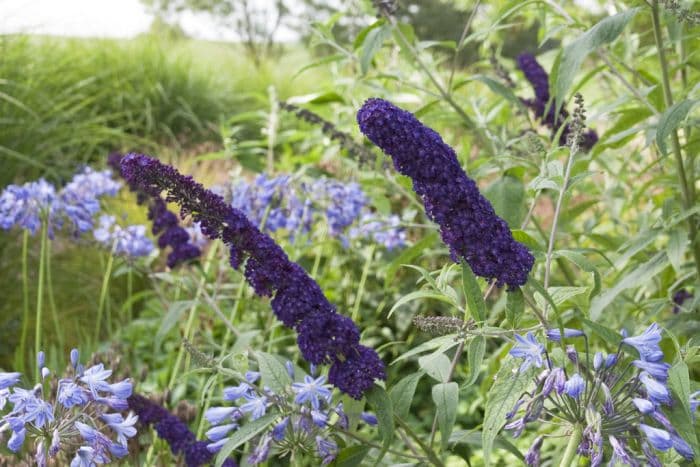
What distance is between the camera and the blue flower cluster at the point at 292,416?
149 centimetres

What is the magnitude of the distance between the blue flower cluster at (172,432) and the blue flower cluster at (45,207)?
1102 mm

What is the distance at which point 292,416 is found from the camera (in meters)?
1.57

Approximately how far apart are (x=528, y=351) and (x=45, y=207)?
2063mm

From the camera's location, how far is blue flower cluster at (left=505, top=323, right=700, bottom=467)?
1.21 meters

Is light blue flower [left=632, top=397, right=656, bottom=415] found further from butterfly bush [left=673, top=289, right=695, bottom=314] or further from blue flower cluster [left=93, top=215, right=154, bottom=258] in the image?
blue flower cluster [left=93, top=215, right=154, bottom=258]

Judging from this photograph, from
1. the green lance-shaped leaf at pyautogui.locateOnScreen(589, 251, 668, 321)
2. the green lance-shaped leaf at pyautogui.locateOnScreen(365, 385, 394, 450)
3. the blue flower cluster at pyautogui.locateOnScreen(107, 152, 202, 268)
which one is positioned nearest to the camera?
the green lance-shaped leaf at pyautogui.locateOnScreen(365, 385, 394, 450)

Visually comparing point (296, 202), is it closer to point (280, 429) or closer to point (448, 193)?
point (280, 429)

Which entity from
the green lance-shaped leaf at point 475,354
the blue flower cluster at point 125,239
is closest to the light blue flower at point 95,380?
the green lance-shaped leaf at point 475,354

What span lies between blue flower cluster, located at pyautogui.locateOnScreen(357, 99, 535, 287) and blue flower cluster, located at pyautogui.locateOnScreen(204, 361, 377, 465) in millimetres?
464

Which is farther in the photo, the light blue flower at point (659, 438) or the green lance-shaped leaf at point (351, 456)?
the green lance-shaped leaf at point (351, 456)

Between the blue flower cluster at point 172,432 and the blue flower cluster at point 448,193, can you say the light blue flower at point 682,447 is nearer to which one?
the blue flower cluster at point 448,193

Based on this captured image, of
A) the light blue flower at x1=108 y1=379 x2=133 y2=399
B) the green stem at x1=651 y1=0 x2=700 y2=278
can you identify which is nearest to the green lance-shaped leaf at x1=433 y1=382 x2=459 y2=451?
the light blue flower at x1=108 y1=379 x2=133 y2=399

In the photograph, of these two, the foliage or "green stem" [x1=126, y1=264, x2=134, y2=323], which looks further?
"green stem" [x1=126, y1=264, x2=134, y2=323]

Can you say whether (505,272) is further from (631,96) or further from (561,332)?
(631,96)
